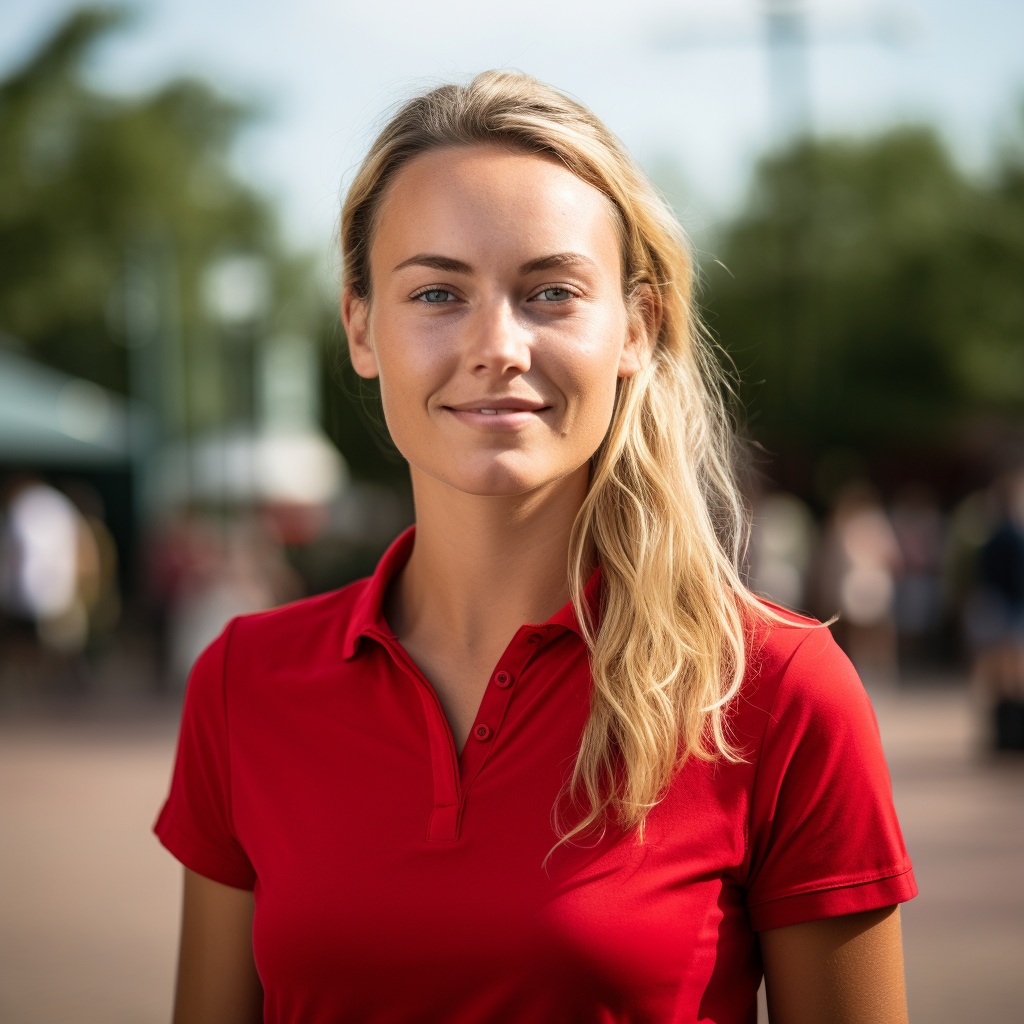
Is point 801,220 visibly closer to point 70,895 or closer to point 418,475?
point 70,895

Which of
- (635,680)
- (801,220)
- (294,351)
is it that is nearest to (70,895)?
(635,680)

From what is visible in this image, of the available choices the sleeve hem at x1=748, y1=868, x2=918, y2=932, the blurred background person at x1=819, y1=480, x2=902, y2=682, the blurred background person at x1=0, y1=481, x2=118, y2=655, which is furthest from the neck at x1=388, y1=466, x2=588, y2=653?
the blurred background person at x1=0, y1=481, x2=118, y2=655

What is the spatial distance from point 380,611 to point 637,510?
1.49 ft

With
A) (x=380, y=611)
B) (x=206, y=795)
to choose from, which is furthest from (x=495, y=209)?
(x=206, y=795)

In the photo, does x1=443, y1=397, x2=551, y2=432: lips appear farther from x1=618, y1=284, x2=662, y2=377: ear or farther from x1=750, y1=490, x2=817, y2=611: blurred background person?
x1=750, y1=490, x2=817, y2=611: blurred background person

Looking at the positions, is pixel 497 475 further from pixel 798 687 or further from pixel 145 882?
pixel 145 882

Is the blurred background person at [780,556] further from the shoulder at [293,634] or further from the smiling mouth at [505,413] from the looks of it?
the smiling mouth at [505,413]

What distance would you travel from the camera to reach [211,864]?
7.04 feet

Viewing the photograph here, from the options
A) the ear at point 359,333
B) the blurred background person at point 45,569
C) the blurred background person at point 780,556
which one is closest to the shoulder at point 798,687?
the ear at point 359,333

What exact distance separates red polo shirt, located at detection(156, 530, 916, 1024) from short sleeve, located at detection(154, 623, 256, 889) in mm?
103

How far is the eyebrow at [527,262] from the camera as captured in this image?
1.94 m

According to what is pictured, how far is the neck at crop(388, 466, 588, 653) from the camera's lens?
2127 millimetres

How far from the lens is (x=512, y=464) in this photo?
77.6 inches

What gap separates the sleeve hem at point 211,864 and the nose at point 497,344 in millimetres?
873
